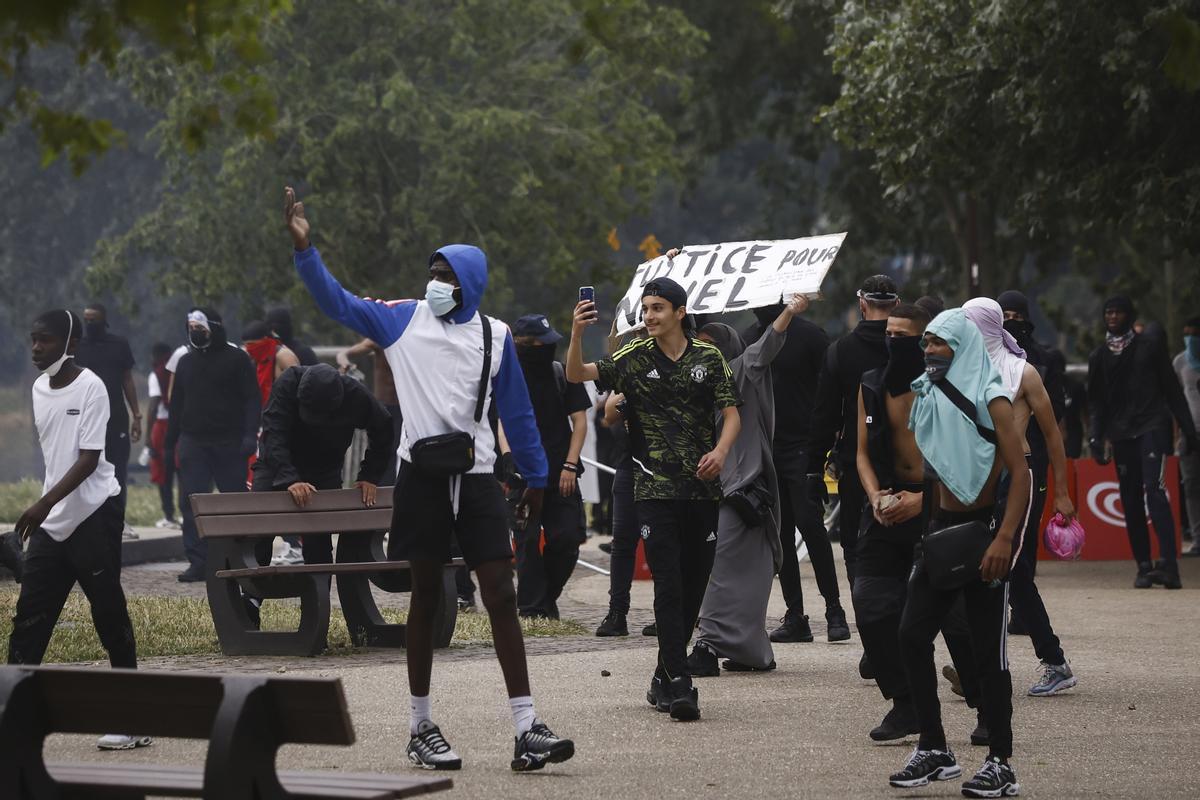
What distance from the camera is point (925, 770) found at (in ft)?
22.5

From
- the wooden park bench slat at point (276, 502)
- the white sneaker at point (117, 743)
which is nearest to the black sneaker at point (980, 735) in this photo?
the white sneaker at point (117, 743)

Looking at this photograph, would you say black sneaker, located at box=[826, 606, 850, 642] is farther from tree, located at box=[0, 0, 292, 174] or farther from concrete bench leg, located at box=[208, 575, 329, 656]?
tree, located at box=[0, 0, 292, 174]

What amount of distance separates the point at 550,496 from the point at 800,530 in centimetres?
183

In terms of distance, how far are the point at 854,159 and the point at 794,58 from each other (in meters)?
1.84

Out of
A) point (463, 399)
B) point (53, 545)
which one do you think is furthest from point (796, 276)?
point (53, 545)

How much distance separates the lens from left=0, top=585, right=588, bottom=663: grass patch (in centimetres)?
1097

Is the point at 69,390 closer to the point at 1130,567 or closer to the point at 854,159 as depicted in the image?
the point at 1130,567

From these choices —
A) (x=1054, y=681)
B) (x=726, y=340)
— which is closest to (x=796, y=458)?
(x=726, y=340)

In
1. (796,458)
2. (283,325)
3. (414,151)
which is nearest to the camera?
(796,458)

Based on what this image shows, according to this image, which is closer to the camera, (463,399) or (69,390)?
(463,399)

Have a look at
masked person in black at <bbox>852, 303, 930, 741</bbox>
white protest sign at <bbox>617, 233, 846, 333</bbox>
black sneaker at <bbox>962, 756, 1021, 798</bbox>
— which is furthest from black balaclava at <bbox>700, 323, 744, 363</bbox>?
black sneaker at <bbox>962, 756, 1021, 798</bbox>

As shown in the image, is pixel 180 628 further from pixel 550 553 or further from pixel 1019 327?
pixel 1019 327

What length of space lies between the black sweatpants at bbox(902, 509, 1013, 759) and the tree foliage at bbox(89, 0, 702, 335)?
28190 mm

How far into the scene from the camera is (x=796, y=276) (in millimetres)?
10320
